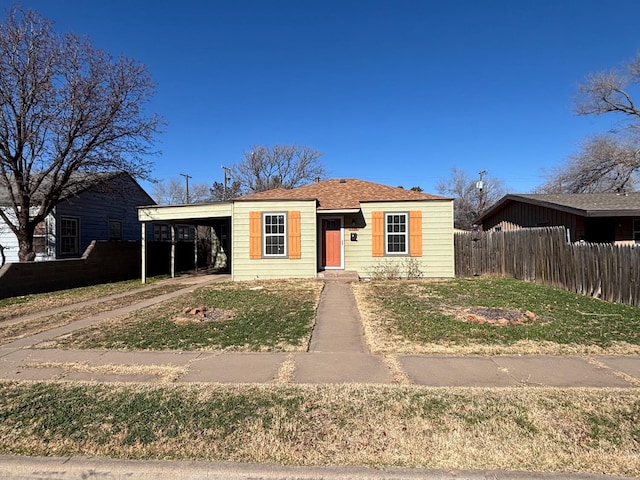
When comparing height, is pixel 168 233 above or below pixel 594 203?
below

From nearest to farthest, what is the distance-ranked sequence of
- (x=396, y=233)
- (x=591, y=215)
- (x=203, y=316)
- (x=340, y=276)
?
(x=203, y=316) → (x=591, y=215) → (x=340, y=276) → (x=396, y=233)

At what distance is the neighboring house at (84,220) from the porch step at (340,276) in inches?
396

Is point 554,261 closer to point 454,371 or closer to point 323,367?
point 454,371

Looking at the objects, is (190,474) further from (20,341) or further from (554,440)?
(20,341)

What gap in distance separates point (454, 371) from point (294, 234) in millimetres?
9557

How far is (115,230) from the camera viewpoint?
65.5 feet

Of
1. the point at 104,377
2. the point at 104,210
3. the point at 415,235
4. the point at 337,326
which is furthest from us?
the point at 104,210

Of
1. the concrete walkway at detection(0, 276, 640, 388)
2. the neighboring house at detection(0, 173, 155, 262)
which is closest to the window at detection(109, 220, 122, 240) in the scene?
the neighboring house at detection(0, 173, 155, 262)

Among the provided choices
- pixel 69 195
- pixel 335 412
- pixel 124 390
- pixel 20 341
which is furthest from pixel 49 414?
pixel 69 195

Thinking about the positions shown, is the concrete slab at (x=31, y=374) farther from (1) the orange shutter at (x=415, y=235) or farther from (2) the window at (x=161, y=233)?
(2) the window at (x=161, y=233)

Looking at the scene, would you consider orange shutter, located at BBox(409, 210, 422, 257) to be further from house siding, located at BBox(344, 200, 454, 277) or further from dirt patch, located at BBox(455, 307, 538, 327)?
dirt patch, located at BBox(455, 307, 538, 327)

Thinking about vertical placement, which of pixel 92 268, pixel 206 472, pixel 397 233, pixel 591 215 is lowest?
pixel 206 472

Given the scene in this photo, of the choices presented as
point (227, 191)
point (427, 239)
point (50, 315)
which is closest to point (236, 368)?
point (50, 315)

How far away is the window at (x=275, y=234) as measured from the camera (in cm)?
1367
